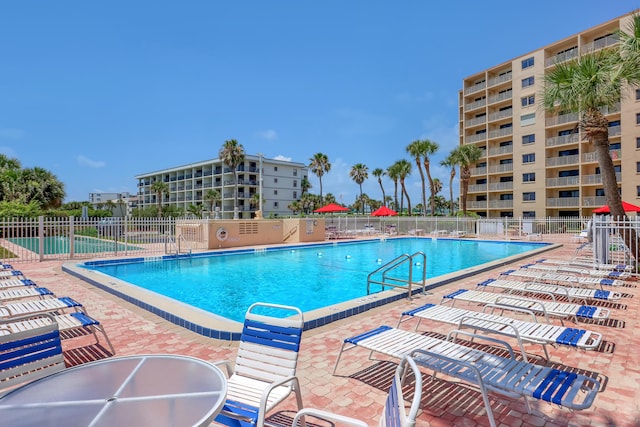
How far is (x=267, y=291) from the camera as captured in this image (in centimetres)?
1058

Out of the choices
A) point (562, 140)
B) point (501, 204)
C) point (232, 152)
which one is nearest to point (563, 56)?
point (562, 140)

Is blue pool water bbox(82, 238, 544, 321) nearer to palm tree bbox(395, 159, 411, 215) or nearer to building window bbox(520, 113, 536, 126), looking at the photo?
building window bbox(520, 113, 536, 126)

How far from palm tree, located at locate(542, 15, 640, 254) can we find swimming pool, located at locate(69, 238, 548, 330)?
5.68m

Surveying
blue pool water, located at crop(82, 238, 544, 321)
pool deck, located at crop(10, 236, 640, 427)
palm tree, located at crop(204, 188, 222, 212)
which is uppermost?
palm tree, located at crop(204, 188, 222, 212)

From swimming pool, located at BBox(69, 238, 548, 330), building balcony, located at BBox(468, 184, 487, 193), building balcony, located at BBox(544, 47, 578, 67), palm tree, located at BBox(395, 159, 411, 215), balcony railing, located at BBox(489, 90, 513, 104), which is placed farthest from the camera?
palm tree, located at BBox(395, 159, 411, 215)

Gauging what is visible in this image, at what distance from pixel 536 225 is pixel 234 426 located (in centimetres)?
3193

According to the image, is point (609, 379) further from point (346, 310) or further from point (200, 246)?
point (200, 246)

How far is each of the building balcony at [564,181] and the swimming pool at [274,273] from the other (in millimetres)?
18478

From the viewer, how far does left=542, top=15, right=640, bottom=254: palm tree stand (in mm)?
9734

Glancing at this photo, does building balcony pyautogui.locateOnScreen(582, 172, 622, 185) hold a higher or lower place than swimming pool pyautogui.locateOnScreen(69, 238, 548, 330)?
higher

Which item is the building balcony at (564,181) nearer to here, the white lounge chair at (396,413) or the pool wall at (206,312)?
the pool wall at (206,312)

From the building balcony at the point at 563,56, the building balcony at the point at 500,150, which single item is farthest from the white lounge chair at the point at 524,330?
the building balcony at the point at 500,150

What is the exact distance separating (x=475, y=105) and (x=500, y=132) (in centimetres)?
505

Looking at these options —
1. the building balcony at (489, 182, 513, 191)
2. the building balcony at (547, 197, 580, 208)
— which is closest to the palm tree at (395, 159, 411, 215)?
the building balcony at (489, 182, 513, 191)
